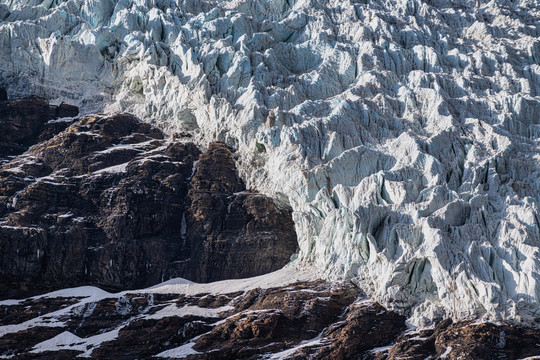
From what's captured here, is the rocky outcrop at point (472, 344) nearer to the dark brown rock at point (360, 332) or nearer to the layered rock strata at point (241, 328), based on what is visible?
the layered rock strata at point (241, 328)

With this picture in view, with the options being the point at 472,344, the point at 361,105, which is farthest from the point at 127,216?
the point at 472,344

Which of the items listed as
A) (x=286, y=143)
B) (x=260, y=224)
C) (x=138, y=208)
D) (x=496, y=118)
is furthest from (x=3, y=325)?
(x=496, y=118)

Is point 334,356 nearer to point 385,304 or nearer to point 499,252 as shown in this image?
point 385,304

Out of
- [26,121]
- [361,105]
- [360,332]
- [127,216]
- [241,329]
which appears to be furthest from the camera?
[26,121]

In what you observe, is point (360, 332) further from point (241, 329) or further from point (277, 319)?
point (241, 329)

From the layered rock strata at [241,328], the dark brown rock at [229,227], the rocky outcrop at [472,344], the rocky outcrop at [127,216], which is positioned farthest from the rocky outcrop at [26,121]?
the rocky outcrop at [472,344]

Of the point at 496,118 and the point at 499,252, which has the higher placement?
the point at 496,118

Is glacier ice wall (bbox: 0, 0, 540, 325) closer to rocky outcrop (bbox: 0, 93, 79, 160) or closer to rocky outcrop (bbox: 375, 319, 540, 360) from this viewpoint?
rocky outcrop (bbox: 375, 319, 540, 360)
